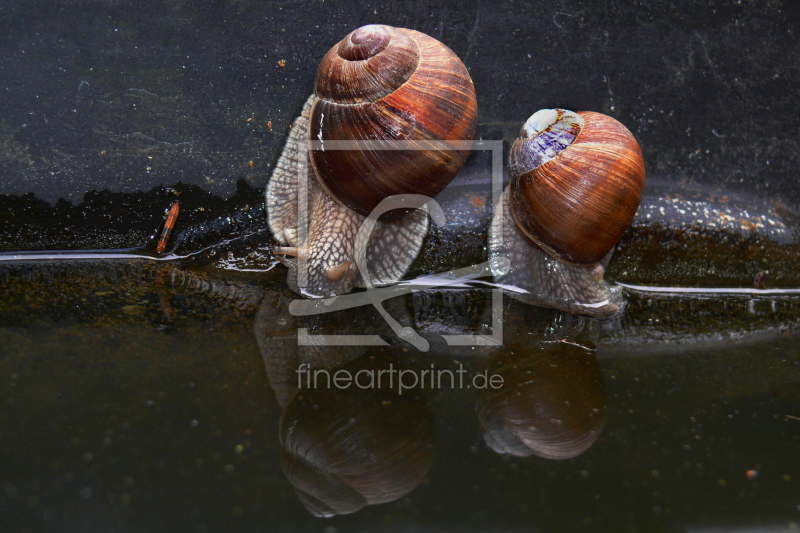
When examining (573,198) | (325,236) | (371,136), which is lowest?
(325,236)

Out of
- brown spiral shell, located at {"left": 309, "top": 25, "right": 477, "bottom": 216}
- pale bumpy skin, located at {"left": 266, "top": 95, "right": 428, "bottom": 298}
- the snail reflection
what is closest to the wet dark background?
pale bumpy skin, located at {"left": 266, "top": 95, "right": 428, "bottom": 298}

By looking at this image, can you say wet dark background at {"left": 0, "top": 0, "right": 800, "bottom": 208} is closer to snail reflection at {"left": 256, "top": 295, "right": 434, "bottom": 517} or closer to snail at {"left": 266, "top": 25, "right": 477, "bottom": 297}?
snail at {"left": 266, "top": 25, "right": 477, "bottom": 297}

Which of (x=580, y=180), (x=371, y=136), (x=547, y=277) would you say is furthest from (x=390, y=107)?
(x=547, y=277)

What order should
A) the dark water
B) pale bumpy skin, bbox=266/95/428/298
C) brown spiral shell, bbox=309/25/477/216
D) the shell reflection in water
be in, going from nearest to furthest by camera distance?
1. the dark water
2. the shell reflection in water
3. brown spiral shell, bbox=309/25/477/216
4. pale bumpy skin, bbox=266/95/428/298

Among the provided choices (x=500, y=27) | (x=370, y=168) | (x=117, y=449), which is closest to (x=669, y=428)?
(x=370, y=168)

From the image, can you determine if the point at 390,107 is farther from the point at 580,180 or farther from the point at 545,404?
the point at 545,404

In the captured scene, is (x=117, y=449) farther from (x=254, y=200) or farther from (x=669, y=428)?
(x=669, y=428)
